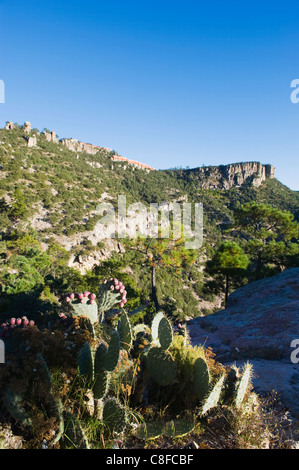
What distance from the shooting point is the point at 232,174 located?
6744 cm

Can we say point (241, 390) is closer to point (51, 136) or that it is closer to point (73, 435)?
point (73, 435)

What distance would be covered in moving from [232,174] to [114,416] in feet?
235

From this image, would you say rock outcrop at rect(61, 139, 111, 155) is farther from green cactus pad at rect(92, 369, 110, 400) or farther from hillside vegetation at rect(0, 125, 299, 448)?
green cactus pad at rect(92, 369, 110, 400)

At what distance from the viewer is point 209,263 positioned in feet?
42.3

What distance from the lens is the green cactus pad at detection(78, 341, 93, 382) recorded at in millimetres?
2033

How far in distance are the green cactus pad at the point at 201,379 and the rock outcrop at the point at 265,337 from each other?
1000 millimetres

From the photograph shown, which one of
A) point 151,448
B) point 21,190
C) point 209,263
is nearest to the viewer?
point 151,448

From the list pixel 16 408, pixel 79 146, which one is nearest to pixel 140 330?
pixel 16 408

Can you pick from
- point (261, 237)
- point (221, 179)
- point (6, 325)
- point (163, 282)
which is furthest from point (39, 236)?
point (221, 179)

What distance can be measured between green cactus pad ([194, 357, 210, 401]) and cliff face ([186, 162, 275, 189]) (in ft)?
211

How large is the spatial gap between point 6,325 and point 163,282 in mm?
27791

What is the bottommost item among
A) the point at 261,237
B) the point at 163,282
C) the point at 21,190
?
the point at 163,282

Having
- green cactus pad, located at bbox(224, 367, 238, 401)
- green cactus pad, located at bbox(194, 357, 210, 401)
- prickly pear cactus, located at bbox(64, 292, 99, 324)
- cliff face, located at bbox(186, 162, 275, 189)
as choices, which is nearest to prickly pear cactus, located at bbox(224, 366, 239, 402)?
green cactus pad, located at bbox(224, 367, 238, 401)
